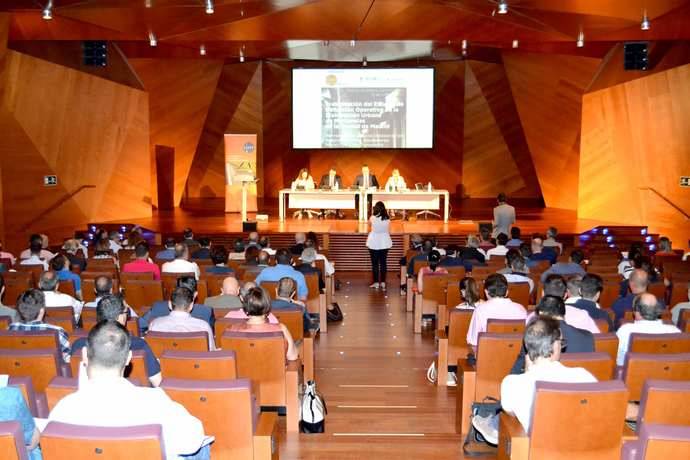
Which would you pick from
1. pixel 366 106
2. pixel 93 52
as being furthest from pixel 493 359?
pixel 366 106

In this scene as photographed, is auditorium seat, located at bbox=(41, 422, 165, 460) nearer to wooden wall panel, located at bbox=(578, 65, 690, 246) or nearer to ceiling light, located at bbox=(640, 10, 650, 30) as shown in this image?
ceiling light, located at bbox=(640, 10, 650, 30)

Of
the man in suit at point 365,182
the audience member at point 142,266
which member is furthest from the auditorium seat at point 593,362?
the man in suit at point 365,182

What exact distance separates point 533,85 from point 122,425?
1816cm

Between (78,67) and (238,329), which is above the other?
(78,67)

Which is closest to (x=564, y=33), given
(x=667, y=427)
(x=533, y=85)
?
(x=533, y=85)

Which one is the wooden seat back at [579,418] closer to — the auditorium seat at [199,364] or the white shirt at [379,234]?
the auditorium seat at [199,364]

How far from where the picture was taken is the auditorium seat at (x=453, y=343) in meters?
5.95

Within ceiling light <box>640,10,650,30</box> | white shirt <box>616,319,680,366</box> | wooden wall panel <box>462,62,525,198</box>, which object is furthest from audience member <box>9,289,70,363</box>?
wooden wall panel <box>462,62,525,198</box>

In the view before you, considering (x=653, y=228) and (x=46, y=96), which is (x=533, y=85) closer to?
(x=653, y=228)

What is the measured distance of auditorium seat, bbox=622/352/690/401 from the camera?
3.98 m

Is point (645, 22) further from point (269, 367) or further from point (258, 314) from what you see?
point (269, 367)

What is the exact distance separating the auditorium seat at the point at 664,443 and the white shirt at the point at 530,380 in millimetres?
755

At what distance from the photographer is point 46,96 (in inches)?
550

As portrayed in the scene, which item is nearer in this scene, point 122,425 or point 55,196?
point 122,425
